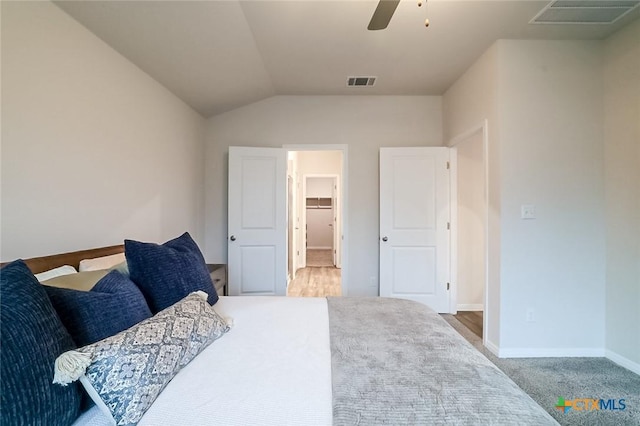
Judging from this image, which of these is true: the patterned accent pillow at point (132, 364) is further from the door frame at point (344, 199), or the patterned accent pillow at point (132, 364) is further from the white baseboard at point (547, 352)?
the door frame at point (344, 199)

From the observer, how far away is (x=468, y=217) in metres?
3.63

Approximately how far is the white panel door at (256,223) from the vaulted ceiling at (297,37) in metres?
0.85

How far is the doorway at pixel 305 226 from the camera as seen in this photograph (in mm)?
4832

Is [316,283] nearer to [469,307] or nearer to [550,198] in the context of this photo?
[469,307]

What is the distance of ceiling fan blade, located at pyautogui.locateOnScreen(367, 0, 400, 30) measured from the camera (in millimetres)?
1476

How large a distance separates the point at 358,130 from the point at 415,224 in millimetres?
1412

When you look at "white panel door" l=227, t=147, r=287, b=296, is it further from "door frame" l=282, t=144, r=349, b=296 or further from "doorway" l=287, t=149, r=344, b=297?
"doorway" l=287, t=149, r=344, b=297

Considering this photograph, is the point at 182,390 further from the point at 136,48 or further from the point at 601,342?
the point at 601,342

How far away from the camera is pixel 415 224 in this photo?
356 centimetres

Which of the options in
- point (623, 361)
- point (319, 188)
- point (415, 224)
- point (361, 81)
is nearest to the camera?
point (623, 361)

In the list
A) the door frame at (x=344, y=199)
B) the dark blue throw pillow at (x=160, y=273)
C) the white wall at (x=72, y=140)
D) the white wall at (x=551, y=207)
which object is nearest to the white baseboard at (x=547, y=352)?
the white wall at (x=551, y=207)

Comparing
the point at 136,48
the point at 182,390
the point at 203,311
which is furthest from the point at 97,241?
the point at 182,390

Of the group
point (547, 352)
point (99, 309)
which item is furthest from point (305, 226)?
point (99, 309)

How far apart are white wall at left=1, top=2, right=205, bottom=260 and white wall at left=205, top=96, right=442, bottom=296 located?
133 cm
